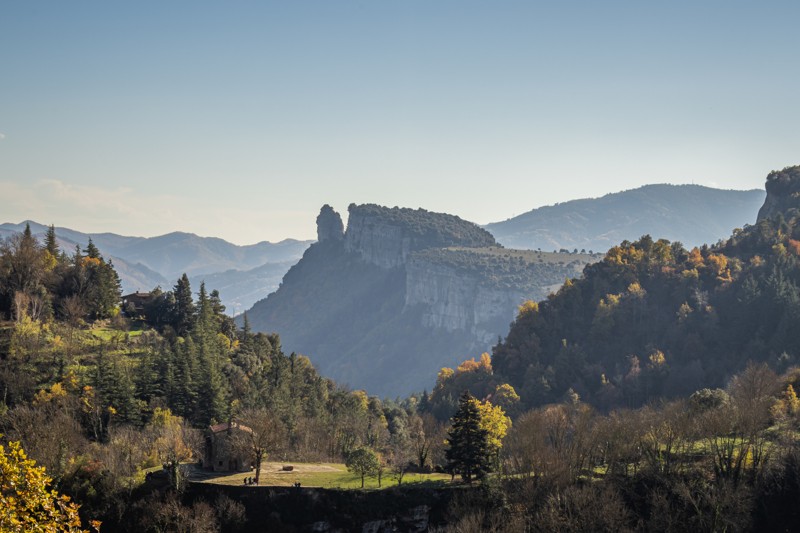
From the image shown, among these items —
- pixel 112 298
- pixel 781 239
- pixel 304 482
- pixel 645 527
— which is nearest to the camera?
pixel 645 527

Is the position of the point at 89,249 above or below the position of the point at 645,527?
above

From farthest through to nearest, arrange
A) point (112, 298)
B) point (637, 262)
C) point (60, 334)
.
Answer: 1. point (637, 262)
2. point (112, 298)
3. point (60, 334)

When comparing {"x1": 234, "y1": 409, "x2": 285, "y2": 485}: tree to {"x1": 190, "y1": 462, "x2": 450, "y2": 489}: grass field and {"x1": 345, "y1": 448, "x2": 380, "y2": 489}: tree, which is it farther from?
{"x1": 345, "y1": 448, "x2": 380, "y2": 489}: tree

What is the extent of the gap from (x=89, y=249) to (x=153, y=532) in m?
77.2

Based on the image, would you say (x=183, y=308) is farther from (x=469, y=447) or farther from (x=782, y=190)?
(x=782, y=190)

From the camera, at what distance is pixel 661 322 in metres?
140

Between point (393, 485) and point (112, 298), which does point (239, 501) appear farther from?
point (112, 298)

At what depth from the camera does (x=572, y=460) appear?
59.8m

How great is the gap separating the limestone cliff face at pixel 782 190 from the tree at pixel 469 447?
126 meters

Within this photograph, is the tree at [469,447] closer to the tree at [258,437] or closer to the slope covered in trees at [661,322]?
the tree at [258,437]

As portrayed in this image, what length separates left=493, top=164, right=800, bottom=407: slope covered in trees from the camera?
12281 cm

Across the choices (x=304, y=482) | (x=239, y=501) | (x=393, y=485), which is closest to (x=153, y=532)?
(x=239, y=501)

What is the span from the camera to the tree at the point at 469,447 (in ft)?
202

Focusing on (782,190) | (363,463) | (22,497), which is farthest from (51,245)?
(782,190)
